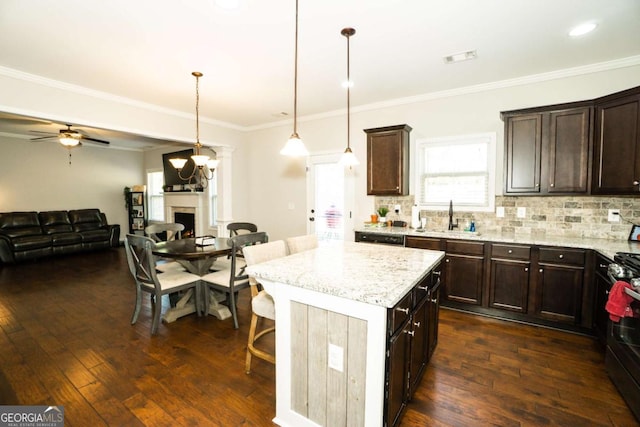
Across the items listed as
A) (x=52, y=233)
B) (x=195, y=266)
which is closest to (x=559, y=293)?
(x=195, y=266)

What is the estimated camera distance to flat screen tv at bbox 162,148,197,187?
7.07m

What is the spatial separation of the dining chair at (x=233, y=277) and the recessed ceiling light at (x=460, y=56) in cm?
267

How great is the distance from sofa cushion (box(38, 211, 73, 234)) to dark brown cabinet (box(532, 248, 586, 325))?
8.84m

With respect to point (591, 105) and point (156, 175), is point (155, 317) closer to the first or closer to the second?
point (591, 105)

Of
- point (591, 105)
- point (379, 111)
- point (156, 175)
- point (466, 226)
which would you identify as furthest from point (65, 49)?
point (156, 175)

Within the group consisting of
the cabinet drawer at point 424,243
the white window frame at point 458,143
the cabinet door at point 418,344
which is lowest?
the cabinet door at point 418,344

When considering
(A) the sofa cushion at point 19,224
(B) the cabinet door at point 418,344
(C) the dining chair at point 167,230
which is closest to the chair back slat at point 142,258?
(C) the dining chair at point 167,230

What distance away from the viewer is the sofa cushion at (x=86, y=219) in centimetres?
699

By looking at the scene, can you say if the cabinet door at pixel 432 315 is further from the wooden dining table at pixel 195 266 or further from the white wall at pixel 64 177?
the white wall at pixel 64 177

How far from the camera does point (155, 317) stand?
2.96m

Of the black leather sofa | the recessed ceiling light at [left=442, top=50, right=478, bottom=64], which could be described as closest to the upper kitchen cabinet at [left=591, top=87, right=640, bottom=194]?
the recessed ceiling light at [left=442, top=50, right=478, bottom=64]

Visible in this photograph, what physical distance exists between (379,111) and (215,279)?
3.36 m

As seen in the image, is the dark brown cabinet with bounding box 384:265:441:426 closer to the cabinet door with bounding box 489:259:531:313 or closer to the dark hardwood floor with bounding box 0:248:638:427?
the dark hardwood floor with bounding box 0:248:638:427

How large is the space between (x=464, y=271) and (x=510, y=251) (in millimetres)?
524
